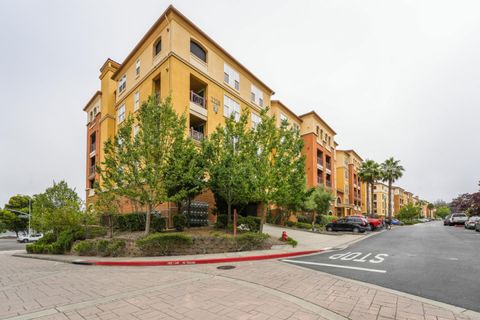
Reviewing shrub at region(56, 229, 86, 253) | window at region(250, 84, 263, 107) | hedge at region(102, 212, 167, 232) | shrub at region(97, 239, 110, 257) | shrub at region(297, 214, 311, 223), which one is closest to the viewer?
shrub at region(97, 239, 110, 257)

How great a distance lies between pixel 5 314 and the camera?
16.8 feet

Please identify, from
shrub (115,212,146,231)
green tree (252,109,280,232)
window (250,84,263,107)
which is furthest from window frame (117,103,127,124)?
green tree (252,109,280,232)

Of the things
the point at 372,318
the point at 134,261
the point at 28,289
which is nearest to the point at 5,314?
the point at 28,289

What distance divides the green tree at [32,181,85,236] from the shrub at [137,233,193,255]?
753 centimetres

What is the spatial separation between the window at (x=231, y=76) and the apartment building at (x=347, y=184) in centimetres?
A: 3415

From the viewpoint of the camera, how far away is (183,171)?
47.0 ft

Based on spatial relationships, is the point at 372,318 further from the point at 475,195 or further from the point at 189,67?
the point at 475,195

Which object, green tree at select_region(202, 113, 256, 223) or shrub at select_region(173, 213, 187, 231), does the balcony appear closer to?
green tree at select_region(202, 113, 256, 223)

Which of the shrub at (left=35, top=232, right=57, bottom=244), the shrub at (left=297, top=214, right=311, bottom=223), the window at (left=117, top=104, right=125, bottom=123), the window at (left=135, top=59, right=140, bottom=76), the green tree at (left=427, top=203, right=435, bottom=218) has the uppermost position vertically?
the window at (left=135, top=59, right=140, bottom=76)

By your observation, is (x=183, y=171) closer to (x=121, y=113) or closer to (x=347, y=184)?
(x=121, y=113)

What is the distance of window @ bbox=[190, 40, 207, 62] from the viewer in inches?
835

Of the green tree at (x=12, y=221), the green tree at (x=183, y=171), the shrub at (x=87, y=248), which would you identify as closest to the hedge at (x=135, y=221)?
the green tree at (x=183, y=171)

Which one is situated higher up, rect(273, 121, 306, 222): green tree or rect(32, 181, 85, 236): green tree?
rect(273, 121, 306, 222): green tree

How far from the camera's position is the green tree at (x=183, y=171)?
45.3ft
